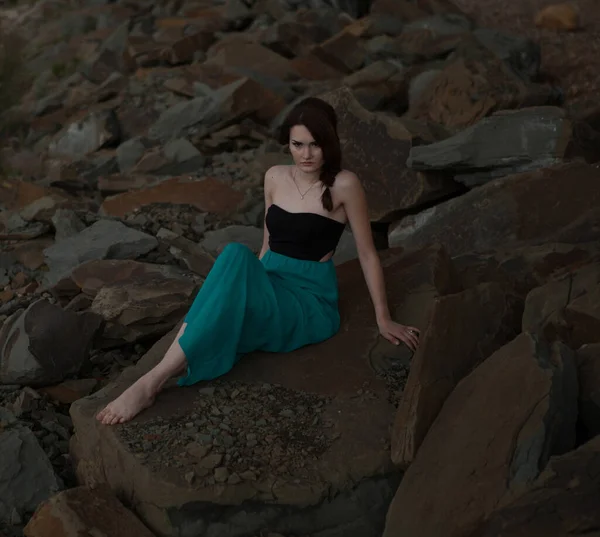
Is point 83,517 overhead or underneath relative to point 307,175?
underneath

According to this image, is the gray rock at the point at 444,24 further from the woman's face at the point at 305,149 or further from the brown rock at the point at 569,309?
the brown rock at the point at 569,309

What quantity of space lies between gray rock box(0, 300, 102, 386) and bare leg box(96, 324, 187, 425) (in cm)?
95

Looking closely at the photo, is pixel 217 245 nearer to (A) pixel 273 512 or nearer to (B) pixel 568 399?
(A) pixel 273 512

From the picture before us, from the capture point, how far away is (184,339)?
360 centimetres

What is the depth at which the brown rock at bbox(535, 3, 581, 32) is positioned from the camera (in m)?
9.64

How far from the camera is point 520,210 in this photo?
16.4 ft

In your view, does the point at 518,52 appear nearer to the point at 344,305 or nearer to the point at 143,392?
the point at 344,305

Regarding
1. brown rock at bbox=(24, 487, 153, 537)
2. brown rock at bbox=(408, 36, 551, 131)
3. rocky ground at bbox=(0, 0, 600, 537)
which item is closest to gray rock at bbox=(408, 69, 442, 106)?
rocky ground at bbox=(0, 0, 600, 537)

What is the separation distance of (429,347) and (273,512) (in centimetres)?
92

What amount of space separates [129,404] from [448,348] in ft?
4.52

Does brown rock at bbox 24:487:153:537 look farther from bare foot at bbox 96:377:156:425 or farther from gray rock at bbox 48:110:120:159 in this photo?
gray rock at bbox 48:110:120:159

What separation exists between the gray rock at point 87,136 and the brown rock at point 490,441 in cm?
683

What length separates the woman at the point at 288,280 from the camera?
361cm

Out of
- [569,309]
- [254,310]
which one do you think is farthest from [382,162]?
[569,309]
